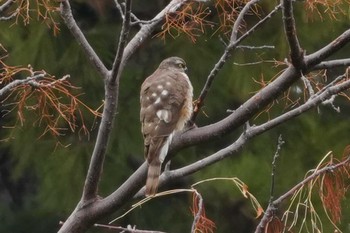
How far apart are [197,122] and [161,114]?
2.22 metres

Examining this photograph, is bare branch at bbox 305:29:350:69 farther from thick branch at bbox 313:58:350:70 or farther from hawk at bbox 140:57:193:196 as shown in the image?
hawk at bbox 140:57:193:196

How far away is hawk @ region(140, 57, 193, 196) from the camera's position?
277 centimetres

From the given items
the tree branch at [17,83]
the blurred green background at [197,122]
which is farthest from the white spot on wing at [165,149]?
the blurred green background at [197,122]

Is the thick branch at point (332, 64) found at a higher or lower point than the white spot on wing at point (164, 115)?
lower

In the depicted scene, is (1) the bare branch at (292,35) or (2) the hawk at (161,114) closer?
(1) the bare branch at (292,35)

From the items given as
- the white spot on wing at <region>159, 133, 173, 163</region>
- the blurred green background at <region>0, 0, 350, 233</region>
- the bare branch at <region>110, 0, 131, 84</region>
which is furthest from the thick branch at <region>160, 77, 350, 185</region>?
the blurred green background at <region>0, 0, 350, 233</region>

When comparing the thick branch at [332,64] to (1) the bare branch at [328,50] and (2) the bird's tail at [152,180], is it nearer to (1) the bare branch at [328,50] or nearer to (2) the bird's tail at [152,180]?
(1) the bare branch at [328,50]

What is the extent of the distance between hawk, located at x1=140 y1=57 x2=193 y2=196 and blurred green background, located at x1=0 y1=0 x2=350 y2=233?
63.3 inches

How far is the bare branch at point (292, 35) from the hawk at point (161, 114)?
1.68 feet

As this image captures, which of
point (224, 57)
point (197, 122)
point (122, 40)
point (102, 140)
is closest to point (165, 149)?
point (102, 140)

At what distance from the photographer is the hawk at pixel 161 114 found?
277 cm

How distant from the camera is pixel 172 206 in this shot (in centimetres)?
593

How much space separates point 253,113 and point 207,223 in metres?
0.54

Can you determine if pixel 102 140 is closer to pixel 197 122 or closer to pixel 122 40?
pixel 122 40
